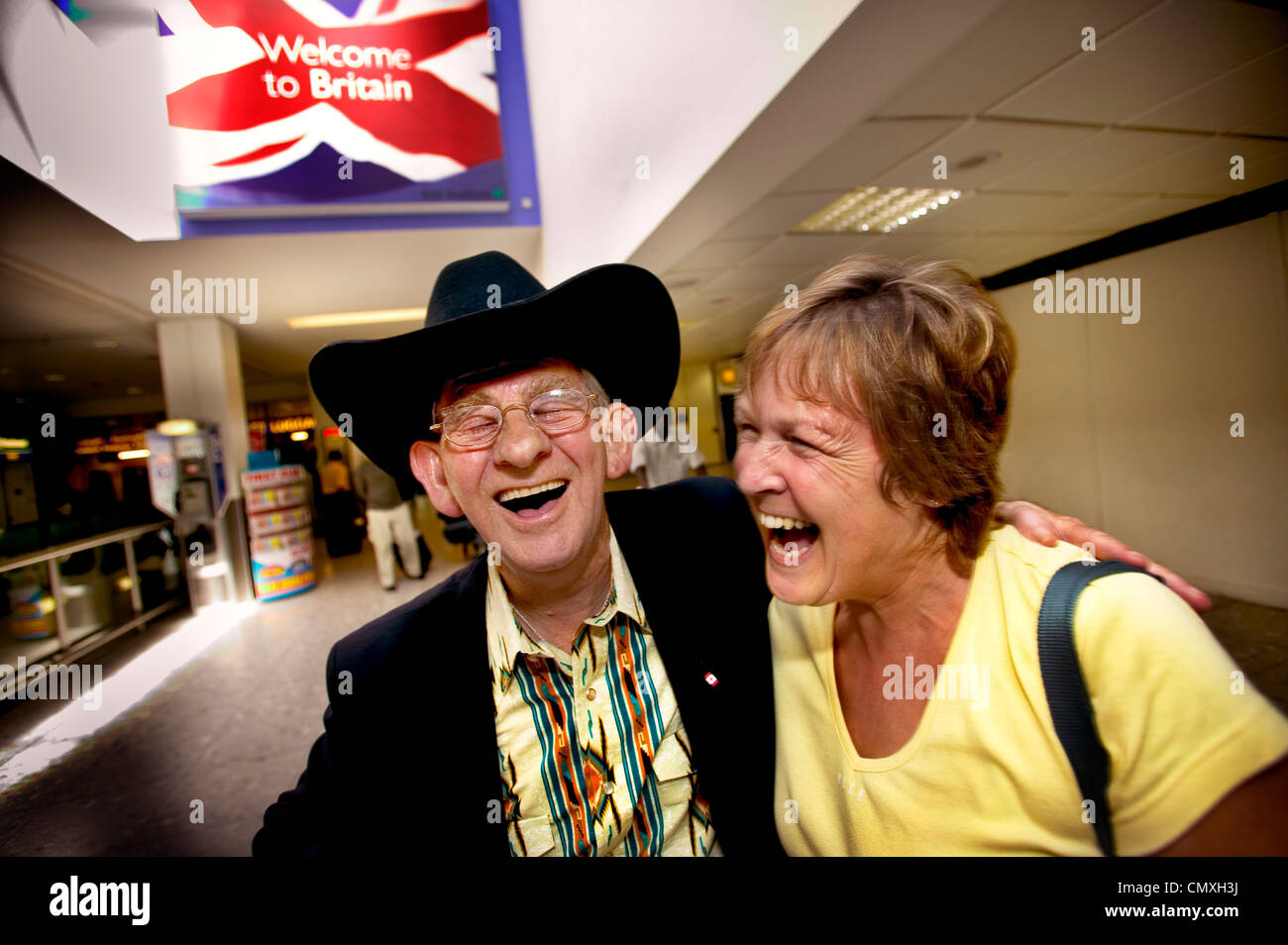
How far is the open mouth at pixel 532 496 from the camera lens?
1.01m

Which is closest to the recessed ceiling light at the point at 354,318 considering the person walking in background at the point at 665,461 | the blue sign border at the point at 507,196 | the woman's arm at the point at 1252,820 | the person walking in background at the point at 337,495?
the blue sign border at the point at 507,196

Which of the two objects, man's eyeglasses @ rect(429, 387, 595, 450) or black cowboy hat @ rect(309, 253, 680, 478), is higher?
black cowboy hat @ rect(309, 253, 680, 478)

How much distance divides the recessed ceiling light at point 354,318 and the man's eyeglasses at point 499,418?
2.50 feet

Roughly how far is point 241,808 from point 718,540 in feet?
7.17

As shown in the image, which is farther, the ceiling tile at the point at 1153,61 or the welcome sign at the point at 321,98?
the ceiling tile at the point at 1153,61

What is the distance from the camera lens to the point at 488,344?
3.30 feet

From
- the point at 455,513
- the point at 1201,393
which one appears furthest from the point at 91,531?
the point at 1201,393

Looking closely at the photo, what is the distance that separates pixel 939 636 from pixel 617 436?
0.76 meters

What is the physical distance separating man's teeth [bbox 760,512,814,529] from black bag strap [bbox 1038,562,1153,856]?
1.20 ft

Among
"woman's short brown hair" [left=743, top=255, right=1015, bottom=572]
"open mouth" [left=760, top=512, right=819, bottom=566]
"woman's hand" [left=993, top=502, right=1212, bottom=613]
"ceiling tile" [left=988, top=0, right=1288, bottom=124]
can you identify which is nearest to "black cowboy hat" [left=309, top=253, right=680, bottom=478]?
"woman's short brown hair" [left=743, top=255, right=1015, bottom=572]

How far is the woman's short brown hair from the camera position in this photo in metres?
0.76

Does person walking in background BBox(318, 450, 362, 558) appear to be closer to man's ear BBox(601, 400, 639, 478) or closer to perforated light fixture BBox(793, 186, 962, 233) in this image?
man's ear BBox(601, 400, 639, 478)

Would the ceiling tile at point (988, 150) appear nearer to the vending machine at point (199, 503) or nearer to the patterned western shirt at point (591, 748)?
the patterned western shirt at point (591, 748)

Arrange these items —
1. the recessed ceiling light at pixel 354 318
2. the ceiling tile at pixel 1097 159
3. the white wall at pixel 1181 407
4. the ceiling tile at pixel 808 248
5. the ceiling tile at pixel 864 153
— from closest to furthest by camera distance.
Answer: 1. the recessed ceiling light at pixel 354 318
2. the ceiling tile at pixel 864 153
3. the ceiling tile at pixel 1097 159
4. the white wall at pixel 1181 407
5. the ceiling tile at pixel 808 248
